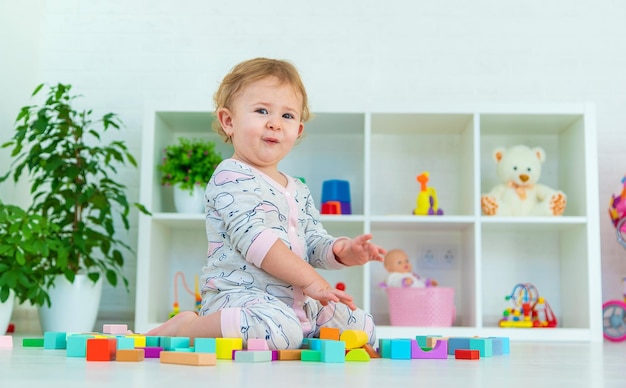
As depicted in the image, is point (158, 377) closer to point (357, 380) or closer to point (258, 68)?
point (357, 380)

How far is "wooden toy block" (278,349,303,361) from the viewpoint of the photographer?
1667mm

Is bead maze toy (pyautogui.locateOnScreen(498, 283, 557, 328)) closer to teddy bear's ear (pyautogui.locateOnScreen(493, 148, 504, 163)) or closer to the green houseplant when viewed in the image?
teddy bear's ear (pyautogui.locateOnScreen(493, 148, 504, 163))

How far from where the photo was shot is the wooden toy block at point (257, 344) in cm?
168

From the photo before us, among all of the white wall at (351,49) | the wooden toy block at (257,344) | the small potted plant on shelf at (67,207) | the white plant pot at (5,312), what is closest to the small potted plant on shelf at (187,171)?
the small potted plant on shelf at (67,207)

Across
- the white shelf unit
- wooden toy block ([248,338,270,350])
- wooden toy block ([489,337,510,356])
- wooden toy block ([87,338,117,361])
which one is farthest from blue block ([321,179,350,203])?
wooden toy block ([87,338,117,361])

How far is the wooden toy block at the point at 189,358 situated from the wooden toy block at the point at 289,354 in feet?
0.67

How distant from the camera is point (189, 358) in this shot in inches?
59.1

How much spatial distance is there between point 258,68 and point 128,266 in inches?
78.3

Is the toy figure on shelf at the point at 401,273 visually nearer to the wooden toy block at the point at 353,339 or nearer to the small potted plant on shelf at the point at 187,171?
the small potted plant on shelf at the point at 187,171

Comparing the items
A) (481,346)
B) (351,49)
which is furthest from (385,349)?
(351,49)

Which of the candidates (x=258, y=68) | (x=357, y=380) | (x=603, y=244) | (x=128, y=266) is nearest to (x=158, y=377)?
(x=357, y=380)

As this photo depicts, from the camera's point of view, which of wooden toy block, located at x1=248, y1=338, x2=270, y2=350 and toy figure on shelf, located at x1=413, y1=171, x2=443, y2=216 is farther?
toy figure on shelf, located at x1=413, y1=171, x2=443, y2=216

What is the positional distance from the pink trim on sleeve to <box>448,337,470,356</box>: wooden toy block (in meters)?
0.48

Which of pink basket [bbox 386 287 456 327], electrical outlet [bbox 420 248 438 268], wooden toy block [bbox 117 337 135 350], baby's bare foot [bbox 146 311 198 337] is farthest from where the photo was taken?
electrical outlet [bbox 420 248 438 268]
